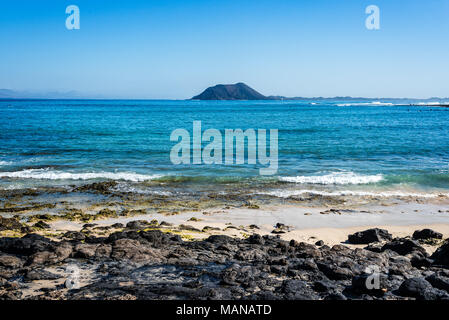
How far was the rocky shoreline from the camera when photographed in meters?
6.48

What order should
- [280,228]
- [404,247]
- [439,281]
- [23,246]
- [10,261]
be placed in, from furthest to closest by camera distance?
[280,228]
[404,247]
[23,246]
[10,261]
[439,281]

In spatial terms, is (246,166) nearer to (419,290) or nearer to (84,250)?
(84,250)

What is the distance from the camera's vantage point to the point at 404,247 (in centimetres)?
917

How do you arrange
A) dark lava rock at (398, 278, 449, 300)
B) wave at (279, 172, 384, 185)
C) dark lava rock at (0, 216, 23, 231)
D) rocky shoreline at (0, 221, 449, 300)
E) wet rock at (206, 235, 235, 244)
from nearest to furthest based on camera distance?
1. dark lava rock at (398, 278, 449, 300)
2. rocky shoreline at (0, 221, 449, 300)
3. wet rock at (206, 235, 235, 244)
4. dark lava rock at (0, 216, 23, 231)
5. wave at (279, 172, 384, 185)

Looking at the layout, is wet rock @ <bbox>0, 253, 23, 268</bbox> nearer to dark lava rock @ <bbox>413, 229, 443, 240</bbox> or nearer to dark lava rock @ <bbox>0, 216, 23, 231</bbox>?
dark lava rock @ <bbox>0, 216, 23, 231</bbox>

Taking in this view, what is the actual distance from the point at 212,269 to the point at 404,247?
5210mm

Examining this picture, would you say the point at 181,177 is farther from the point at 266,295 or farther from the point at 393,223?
the point at 266,295

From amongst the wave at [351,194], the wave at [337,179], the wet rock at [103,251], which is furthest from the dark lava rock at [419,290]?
the wave at [337,179]

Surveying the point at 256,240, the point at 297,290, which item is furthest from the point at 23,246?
the point at 297,290

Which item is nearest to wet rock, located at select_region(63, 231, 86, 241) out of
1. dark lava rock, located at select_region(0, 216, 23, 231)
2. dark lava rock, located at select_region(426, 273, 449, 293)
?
dark lava rock, located at select_region(0, 216, 23, 231)

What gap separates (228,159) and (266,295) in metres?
18.9

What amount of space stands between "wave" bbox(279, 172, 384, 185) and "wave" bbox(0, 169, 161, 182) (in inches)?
310

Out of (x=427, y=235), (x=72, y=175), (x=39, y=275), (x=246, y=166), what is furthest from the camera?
(x=246, y=166)
